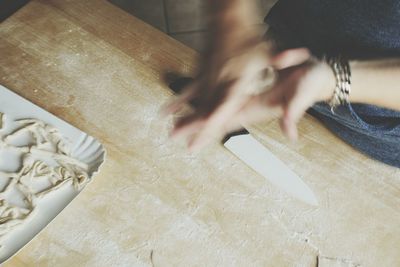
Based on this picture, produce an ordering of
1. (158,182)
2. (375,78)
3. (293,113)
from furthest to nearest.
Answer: (158,182)
(375,78)
(293,113)

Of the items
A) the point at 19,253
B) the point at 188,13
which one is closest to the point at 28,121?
the point at 19,253

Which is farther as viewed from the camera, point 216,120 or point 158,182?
point 158,182

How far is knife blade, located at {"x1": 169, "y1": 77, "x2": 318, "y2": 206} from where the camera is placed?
83cm

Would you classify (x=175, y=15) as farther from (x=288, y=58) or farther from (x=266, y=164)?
(x=288, y=58)

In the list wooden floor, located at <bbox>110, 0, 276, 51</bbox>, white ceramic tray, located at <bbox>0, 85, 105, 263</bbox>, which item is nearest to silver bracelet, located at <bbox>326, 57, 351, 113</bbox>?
white ceramic tray, located at <bbox>0, 85, 105, 263</bbox>

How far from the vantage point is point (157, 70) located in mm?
947

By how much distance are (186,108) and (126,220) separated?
25cm

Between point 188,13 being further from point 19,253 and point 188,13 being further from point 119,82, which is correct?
point 19,253

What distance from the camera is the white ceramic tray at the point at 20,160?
726mm

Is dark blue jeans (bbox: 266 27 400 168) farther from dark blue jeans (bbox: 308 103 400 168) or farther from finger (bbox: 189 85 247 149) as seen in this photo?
finger (bbox: 189 85 247 149)

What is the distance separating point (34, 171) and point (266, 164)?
0.40 metres

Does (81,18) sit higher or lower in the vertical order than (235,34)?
lower

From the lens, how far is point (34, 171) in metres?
0.77

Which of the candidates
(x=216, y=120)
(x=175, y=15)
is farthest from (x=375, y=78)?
(x=175, y=15)
